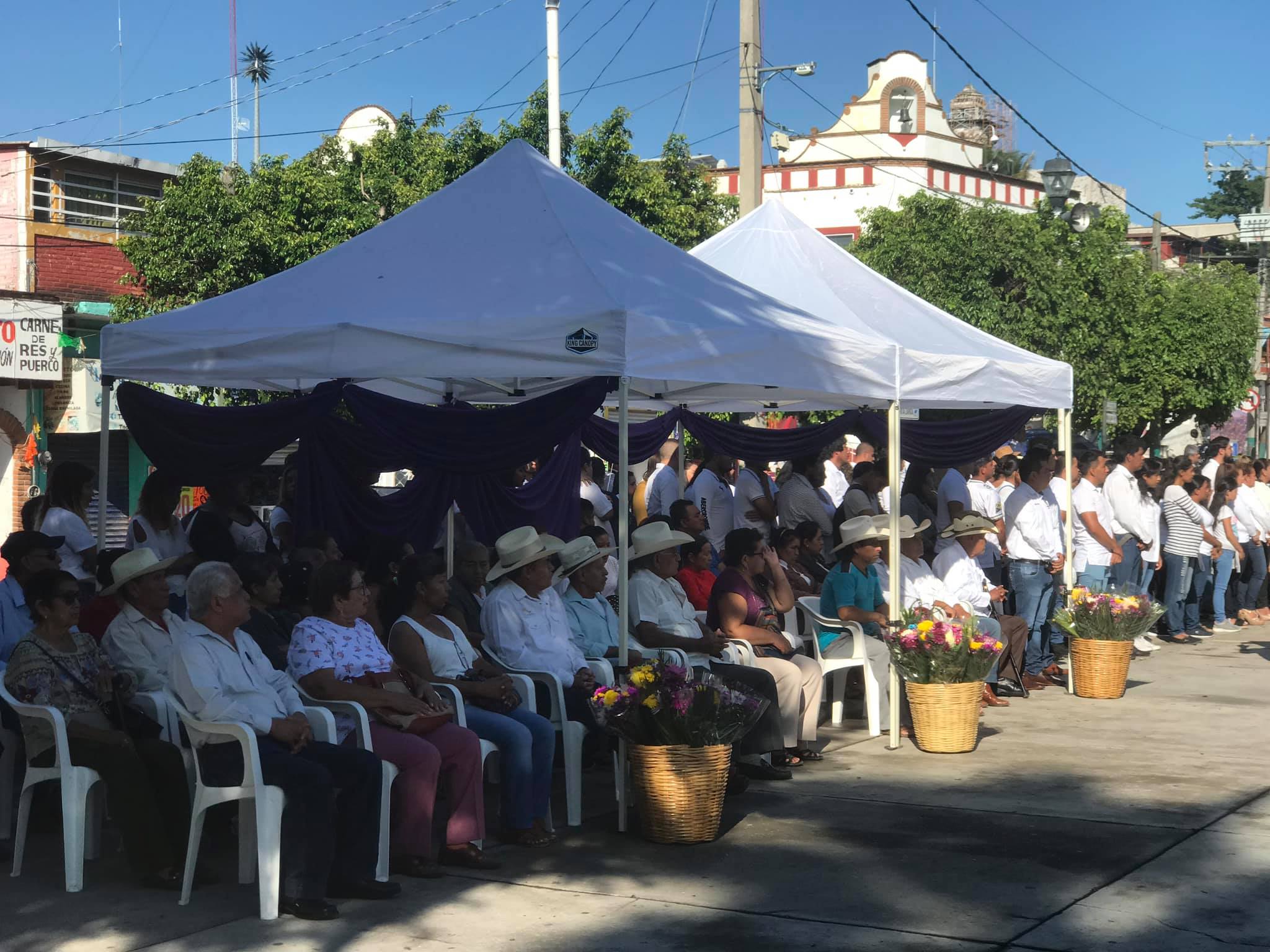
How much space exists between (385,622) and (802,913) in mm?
2861

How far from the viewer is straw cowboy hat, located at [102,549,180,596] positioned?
6.32 meters

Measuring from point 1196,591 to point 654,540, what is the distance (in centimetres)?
818

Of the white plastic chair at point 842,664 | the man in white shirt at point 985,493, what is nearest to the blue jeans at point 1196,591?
the man in white shirt at point 985,493

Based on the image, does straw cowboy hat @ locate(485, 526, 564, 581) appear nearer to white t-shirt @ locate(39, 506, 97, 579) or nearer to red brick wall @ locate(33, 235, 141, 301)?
white t-shirt @ locate(39, 506, 97, 579)

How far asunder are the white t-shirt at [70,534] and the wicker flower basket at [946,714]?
4.75 m

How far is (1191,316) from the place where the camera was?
31281 millimetres

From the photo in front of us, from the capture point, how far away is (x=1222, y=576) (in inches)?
588

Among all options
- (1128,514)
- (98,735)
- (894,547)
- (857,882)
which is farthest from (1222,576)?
(98,735)

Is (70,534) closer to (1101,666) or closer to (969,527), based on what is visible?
(969,527)

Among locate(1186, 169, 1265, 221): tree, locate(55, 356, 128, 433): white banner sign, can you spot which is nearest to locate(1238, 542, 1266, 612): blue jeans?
locate(55, 356, 128, 433): white banner sign

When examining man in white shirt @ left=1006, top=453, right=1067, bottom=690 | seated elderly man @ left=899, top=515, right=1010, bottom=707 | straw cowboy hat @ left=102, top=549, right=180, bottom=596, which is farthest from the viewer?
man in white shirt @ left=1006, top=453, right=1067, bottom=690

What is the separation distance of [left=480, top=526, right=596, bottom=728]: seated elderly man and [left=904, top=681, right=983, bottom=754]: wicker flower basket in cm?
212

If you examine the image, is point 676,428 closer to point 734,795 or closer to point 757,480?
point 757,480

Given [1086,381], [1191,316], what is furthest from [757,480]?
[1191,316]
